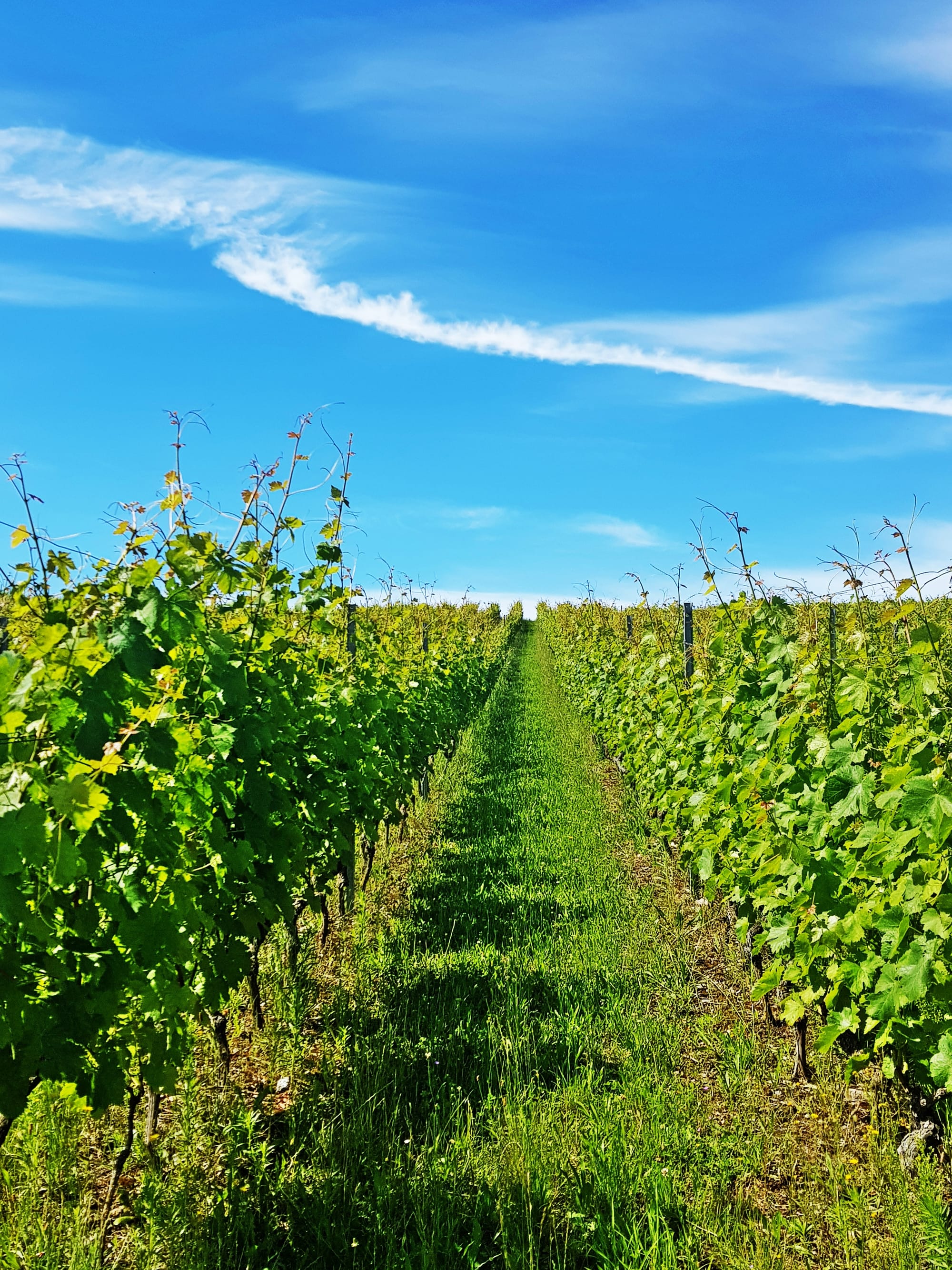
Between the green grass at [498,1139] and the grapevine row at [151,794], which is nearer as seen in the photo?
the grapevine row at [151,794]

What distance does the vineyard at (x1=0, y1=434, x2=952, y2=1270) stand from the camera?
229 centimetres

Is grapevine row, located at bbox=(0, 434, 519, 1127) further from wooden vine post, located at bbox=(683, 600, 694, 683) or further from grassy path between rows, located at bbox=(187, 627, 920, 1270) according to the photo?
wooden vine post, located at bbox=(683, 600, 694, 683)

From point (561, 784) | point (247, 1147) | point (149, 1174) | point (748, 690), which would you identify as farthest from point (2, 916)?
point (561, 784)

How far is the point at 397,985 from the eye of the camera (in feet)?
14.5

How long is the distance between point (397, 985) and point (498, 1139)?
4.67 feet

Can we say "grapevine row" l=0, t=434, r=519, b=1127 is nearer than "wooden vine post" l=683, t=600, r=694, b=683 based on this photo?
Yes

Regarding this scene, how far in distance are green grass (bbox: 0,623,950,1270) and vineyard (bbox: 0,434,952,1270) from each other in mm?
15

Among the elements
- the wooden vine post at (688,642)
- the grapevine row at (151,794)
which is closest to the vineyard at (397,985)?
the grapevine row at (151,794)

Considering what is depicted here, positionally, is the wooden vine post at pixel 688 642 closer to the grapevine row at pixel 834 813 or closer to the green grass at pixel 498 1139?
the grapevine row at pixel 834 813

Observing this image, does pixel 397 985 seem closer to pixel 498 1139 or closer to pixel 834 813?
pixel 498 1139

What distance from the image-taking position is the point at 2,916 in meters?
1.82

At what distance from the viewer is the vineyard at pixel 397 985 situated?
2287mm

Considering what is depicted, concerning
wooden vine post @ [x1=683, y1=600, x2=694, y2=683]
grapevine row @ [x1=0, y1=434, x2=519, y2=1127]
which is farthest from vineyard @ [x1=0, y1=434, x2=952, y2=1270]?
wooden vine post @ [x1=683, y1=600, x2=694, y2=683]

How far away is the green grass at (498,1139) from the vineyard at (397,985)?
1 cm
